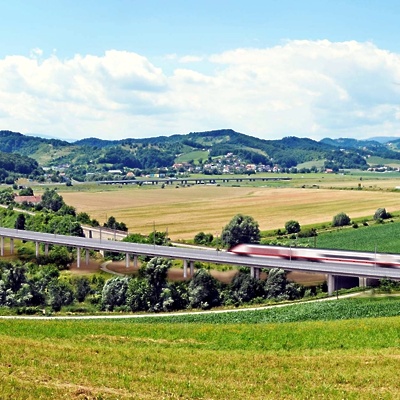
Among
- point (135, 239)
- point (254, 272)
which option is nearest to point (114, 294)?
point (254, 272)

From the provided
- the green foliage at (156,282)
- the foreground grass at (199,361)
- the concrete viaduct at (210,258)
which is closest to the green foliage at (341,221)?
the concrete viaduct at (210,258)

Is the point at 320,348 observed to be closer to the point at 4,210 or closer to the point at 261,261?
the point at 261,261

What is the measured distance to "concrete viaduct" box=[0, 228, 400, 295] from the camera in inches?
3253

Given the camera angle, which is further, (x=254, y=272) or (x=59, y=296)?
(x=254, y=272)

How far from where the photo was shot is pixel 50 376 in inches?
1115

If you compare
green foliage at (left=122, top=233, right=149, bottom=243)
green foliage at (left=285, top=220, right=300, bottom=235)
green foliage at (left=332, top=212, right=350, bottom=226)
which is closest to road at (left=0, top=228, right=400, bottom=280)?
green foliage at (left=122, top=233, right=149, bottom=243)

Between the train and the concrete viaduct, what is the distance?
111 cm

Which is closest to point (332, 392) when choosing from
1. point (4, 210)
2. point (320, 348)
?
point (320, 348)

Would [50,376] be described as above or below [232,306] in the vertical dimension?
above

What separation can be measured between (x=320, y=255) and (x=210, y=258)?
16.8 m

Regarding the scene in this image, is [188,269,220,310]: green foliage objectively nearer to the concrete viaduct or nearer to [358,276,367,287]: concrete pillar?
the concrete viaduct

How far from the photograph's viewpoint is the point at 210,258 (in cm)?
9700

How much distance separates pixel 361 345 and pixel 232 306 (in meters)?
36.2

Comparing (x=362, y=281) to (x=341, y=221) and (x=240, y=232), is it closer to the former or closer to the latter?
(x=240, y=232)
